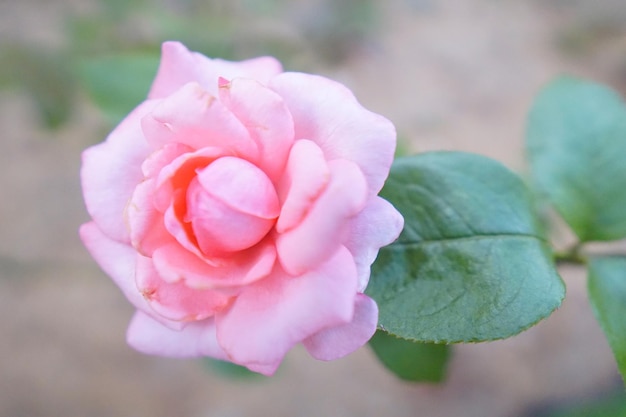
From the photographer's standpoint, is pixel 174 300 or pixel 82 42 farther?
pixel 82 42

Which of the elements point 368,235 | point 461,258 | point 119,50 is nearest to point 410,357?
point 461,258

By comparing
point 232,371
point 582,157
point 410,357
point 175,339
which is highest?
point 582,157

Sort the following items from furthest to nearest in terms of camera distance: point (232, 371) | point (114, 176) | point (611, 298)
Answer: point (232, 371)
point (611, 298)
point (114, 176)

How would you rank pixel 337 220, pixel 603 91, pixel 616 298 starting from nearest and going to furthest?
1. pixel 337 220
2. pixel 616 298
3. pixel 603 91

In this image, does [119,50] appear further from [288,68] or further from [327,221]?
[327,221]

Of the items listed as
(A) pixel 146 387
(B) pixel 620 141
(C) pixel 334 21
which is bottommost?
(A) pixel 146 387

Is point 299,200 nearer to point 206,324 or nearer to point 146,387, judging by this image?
point 206,324

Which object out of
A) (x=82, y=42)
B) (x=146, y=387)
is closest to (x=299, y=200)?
(x=82, y=42)
